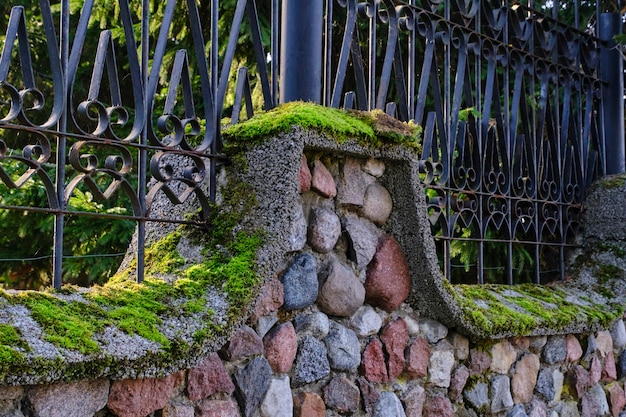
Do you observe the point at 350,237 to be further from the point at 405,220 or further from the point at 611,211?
the point at 611,211

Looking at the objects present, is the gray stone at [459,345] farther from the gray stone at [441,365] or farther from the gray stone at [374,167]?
the gray stone at [374,167]

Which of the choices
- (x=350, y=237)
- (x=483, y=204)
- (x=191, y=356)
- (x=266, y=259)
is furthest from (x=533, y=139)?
(x=191, y=356)

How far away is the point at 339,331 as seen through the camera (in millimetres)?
3270

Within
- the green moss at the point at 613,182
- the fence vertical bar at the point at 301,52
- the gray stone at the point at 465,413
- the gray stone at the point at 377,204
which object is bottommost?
the gray stone at the point at 465,413

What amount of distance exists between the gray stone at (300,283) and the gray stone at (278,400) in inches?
10.8

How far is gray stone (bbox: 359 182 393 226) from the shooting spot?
3.53 metres

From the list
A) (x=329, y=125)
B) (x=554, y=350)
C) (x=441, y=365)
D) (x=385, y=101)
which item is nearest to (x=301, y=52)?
(x=329, y=125)

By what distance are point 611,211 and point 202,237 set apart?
301 cm

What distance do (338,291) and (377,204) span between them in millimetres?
483

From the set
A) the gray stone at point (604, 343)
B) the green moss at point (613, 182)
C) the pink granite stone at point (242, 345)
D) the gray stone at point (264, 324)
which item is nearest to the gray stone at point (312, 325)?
the gray stone at point (264, 324)

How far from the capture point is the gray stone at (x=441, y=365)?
12.1ft

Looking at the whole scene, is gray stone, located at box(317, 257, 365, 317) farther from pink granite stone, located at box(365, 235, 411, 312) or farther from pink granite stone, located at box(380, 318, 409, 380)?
pink granite stone, located at box(380, 318, 409, 380)

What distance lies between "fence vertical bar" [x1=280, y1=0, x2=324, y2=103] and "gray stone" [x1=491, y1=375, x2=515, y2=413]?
159 cm

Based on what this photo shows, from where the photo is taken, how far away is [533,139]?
16.0 ft
